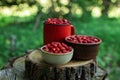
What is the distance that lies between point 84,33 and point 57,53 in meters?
2.06

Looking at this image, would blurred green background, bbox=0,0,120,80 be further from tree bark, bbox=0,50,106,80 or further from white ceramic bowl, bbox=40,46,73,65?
white ceramic bowl, bbox=40,46,73,65

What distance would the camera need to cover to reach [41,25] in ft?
12.2

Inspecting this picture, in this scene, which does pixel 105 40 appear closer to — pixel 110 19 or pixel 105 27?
pixel 105 27

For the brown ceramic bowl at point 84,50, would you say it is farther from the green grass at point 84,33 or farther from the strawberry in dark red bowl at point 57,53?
the green grass at point 84,33

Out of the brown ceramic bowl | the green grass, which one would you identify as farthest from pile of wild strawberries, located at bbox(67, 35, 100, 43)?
the green grass

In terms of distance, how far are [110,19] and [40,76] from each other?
9.53 feet

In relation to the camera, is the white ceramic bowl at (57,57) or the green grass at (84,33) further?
the green grass at (84,33)

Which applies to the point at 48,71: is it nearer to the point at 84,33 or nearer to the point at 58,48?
the point at 58,48

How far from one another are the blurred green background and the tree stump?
156 cm

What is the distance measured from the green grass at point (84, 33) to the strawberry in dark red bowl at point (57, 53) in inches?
63.5

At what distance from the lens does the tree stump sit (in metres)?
1.51

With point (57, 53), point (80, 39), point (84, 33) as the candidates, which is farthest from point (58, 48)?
point (84, 33)

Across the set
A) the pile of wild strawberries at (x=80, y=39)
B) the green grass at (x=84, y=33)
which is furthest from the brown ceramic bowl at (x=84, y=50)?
the green grass at (x=84, y=33)

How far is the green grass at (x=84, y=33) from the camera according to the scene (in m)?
3.25
